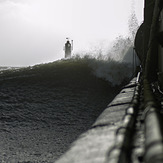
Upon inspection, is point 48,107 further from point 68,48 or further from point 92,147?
point 68,48

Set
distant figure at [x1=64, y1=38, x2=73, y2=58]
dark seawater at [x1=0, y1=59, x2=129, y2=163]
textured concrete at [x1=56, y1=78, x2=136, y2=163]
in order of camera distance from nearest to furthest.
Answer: textured concrete at [x1=56, y1=78, x2=136, y2=163]
dark seawater at [x1=0, y1=59, x2=129, y2=163]
distant figure at [x1=64, y1=38, x2=73, y2=58]

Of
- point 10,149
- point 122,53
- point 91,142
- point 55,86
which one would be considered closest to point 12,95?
point 55,86

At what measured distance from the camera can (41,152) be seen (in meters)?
6.53

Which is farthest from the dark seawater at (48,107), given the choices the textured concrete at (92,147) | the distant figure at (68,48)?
the distant figure at (68,48)

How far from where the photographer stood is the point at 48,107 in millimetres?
11242

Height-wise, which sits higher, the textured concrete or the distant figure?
the distant figure

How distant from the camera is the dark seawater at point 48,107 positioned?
6953 mm

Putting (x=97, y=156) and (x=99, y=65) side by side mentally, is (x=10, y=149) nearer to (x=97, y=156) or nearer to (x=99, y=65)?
(x=97, y=156)

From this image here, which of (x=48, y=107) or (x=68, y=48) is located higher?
(x=68, y=48)

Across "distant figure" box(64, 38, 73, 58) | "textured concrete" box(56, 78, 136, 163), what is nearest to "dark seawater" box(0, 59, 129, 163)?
Answer: "textured concrete" box(56, 78, 136, 163)

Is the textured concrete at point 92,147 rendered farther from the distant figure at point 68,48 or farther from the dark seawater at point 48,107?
the distant figure at point 68,48

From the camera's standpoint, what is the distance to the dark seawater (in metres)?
6.95

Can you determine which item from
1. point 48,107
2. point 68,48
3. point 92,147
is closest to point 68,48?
point 68,48

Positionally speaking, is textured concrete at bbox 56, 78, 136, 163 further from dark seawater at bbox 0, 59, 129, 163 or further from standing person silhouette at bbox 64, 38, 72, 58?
standing person silhouette at bbox 64, 38, 72, 58
